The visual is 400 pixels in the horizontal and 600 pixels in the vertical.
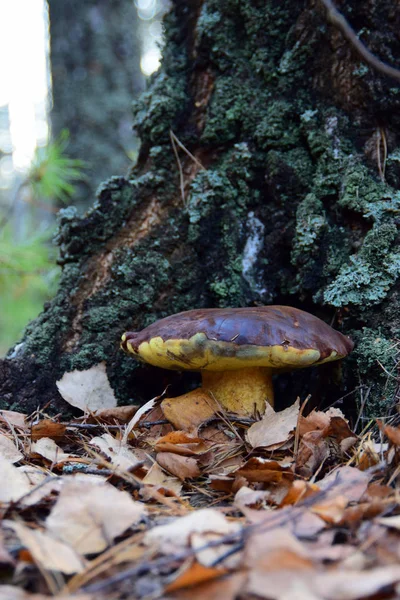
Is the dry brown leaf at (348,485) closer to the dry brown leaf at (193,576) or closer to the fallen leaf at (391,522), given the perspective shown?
the fallen leaf at (391,522)

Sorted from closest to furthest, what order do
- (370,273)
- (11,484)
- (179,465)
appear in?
(11,484)
(179,465)
(370,273)

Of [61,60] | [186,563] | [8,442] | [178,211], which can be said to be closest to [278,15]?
[178,211]

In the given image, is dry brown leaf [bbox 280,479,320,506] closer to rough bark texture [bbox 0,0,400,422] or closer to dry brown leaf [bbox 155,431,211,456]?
dry brown leaf [bbox 155,431,211,456]

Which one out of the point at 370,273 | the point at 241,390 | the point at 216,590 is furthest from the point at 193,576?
the point at 370,273

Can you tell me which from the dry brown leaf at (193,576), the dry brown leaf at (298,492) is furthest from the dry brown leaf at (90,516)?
the dry brown leaf at (298,492)

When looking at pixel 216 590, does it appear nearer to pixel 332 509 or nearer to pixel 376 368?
pixel 332 509
